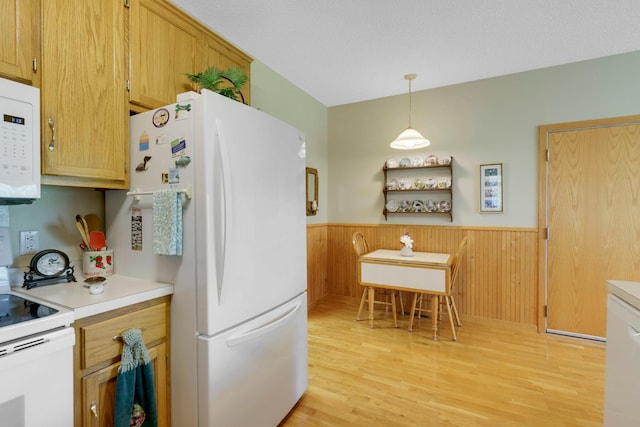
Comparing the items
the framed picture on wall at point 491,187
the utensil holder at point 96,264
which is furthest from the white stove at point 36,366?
the framed picture on wall at point 491,187

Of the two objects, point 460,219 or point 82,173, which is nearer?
point 82,173

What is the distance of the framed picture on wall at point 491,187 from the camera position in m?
3.03

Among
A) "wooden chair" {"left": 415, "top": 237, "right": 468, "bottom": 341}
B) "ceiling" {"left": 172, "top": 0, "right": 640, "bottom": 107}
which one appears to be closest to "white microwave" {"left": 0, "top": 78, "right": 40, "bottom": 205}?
"ceiling" {"left": 172, "top": 0, "right": 640, "bottom": 107}

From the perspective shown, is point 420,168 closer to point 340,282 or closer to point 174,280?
point 340,282

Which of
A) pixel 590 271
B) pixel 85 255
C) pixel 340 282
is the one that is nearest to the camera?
pixel 85 255

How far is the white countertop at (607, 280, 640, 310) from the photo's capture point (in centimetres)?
99

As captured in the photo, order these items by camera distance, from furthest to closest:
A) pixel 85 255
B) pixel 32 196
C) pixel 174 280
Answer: pixel 85 255 → pixel 174 280 → pixel 32 196

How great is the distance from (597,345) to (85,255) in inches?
157

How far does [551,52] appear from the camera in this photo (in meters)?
2.54

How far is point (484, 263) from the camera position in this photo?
309cm

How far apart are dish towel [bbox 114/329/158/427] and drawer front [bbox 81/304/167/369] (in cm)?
3

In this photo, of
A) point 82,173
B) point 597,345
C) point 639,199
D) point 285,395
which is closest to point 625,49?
point 639,199

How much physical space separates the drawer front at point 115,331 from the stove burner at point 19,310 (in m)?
0.14

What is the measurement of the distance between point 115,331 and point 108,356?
0.09 m
